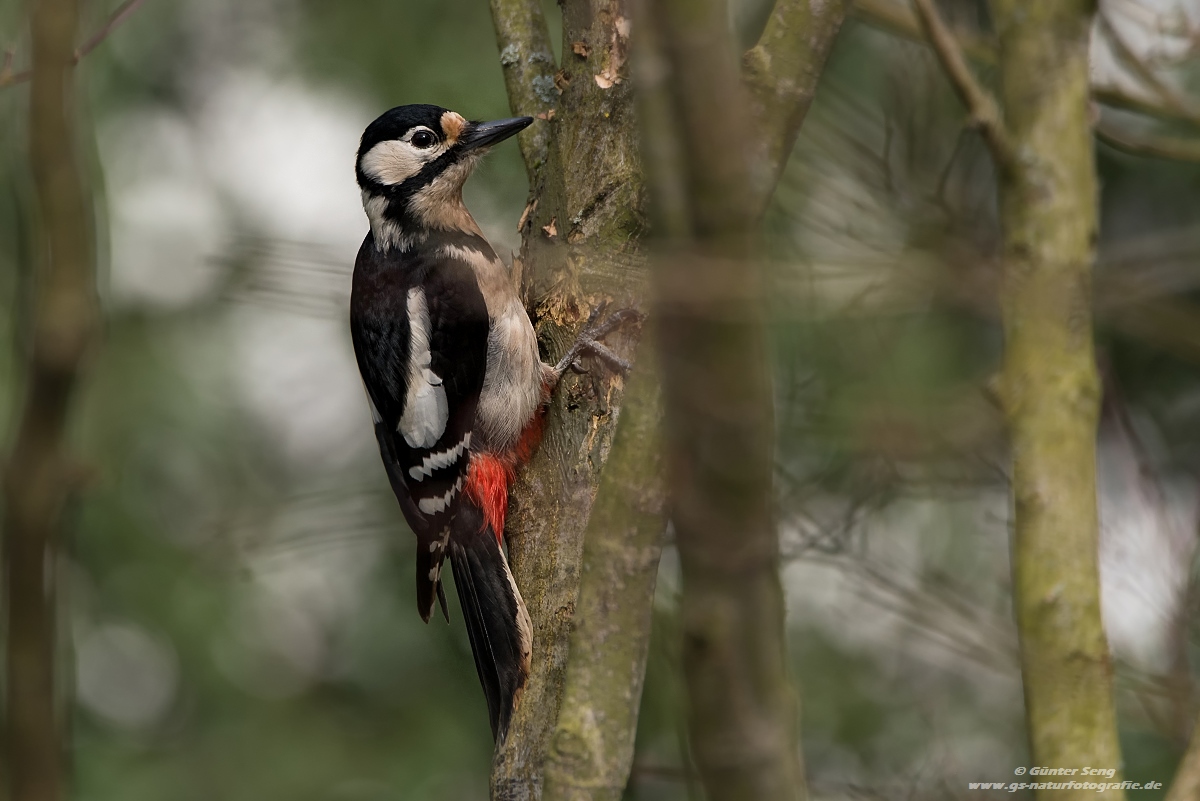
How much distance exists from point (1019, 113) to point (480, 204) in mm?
2040

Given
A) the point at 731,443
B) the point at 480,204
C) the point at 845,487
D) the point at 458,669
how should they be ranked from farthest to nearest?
the point at 458,669 → the point at 480,204 → the point at 845,487 → the point at 731,443

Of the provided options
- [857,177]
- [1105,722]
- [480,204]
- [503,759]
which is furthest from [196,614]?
[1105,722]

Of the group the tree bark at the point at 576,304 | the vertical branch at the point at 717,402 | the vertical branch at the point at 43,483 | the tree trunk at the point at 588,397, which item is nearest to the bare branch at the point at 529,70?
the tree trunk at the point at 588,397

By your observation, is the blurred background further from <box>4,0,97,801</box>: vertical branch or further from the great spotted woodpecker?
<box>4,0,97,801</box>: vertical branch

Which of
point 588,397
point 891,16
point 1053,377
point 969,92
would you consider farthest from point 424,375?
point 1053,377

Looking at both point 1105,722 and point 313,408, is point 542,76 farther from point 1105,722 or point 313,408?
point 313,408

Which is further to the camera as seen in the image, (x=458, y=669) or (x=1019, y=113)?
(x=458, y=669)

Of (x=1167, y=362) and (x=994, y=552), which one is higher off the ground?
(x=1167, y=362)

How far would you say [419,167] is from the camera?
3.83m

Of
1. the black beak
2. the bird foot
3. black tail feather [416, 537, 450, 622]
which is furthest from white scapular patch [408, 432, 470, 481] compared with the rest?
the black beak

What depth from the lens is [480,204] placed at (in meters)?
3.86

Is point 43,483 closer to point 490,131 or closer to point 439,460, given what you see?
point 439,460

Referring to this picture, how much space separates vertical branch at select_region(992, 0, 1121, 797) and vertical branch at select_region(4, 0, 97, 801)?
151 cm

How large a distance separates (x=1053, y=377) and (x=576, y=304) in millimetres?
1326
